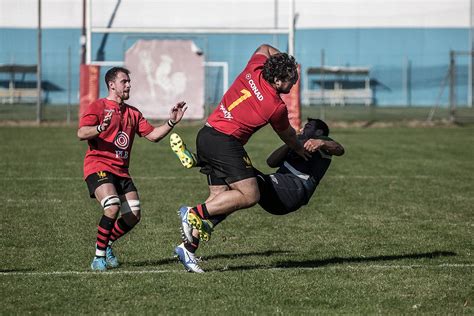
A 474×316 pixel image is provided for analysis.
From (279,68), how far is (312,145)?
2.84 ft

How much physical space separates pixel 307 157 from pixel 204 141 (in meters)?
1.05

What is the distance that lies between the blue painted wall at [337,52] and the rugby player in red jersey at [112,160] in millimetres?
A: 24924

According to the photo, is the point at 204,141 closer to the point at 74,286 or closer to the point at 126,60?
the point at 74,286

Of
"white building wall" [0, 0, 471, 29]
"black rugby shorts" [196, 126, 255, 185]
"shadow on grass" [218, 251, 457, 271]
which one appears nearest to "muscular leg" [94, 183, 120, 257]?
"black rugby shorts" [196, 126, 255, 185]

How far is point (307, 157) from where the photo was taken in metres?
8.77

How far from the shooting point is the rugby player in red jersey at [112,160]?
8688 mm

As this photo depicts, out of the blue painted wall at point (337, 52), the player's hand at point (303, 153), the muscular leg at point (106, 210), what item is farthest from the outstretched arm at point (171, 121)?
the blue painted wall at point (337, 52)

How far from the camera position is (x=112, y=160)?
29.1ft

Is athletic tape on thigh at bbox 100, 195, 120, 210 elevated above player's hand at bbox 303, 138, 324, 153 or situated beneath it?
situated beneath

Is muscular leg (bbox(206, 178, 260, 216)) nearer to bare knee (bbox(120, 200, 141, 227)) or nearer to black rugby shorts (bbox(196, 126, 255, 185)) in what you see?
black rugby shorts (bbox(196, 126, 255, 185))

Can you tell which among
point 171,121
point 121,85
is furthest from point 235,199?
point 121,85

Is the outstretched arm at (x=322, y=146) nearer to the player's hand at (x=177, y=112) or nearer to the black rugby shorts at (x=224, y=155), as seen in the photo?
the black rugby shorts at (x=224, y=155)

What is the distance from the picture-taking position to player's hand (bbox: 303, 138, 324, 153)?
855 centimetres

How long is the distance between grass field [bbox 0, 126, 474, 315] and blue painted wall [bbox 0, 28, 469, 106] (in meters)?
18.8
